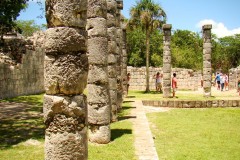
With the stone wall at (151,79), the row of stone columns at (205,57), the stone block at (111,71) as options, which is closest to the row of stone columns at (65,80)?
the stone block at (111,71)

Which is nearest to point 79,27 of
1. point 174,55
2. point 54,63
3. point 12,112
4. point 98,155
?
point 54,63

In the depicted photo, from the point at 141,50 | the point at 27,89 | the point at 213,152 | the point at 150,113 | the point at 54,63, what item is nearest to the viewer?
the point at 54,63

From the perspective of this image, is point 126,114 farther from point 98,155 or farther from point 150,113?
point 98,155

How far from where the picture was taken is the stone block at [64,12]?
4.32 meters

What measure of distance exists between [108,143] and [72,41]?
446cm

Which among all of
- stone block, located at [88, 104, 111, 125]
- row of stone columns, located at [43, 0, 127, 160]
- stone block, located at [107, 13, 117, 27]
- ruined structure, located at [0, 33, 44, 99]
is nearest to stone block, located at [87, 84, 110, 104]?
stone block, located at [88, 104, 111, 125]

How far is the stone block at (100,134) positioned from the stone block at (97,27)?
2.35m

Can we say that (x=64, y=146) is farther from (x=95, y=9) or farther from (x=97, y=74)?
(x=95, y=9)

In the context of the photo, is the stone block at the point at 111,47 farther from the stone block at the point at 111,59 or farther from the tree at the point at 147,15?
the tree at the point at 147,15

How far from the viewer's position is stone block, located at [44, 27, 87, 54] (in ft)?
14.2

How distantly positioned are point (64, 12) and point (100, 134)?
4.54m

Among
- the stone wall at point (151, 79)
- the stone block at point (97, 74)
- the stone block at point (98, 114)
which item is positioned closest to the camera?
the stone block at point (97, 74)

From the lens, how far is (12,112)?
12.8 meters

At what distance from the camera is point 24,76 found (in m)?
19.6
